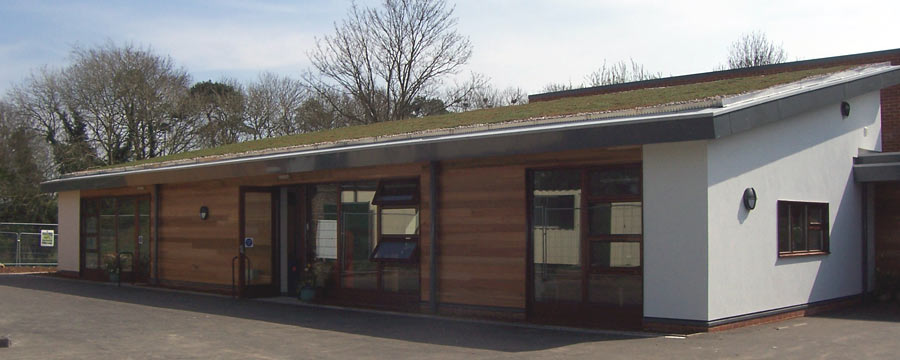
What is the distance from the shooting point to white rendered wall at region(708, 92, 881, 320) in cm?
1017

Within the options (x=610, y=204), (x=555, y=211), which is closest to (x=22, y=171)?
(x=555, y=211)

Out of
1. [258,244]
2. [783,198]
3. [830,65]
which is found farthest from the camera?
[830,65]

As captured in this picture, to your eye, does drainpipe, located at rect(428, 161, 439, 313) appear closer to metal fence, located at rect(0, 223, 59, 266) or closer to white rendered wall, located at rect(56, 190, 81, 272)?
white rendered wall, located at rect(56, 190, 81, 272)

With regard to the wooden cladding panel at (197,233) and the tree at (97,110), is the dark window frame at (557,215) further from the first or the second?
the tree at (97,110)

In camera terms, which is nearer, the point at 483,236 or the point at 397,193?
the point at 483,236

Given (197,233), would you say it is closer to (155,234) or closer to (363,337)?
(155,234)

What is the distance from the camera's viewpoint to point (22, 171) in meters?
37.1

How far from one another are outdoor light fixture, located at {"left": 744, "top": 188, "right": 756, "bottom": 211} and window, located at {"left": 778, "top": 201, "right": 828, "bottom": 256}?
100 cm

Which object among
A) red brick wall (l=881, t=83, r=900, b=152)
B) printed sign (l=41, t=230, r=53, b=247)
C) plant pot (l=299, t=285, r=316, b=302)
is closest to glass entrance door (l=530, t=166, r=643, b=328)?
plant pot (l=299, t=285, r=316, b=302)

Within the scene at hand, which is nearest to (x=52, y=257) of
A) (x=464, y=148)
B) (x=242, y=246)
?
(x=242, y=246)

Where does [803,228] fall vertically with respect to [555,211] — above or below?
below

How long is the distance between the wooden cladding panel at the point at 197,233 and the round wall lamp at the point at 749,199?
388 inches

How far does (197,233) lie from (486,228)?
7.89 m

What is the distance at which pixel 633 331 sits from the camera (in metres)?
10.4
